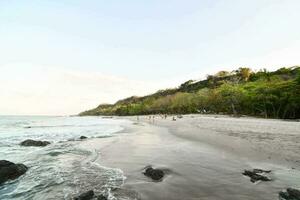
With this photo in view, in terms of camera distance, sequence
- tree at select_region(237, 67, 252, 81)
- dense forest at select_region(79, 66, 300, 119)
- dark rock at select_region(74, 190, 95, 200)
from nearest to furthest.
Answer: dark rock at select_region(74, 190, 95, 200)
dense forest at select_region(79, 66, 300, 119)
tree at select_region(237, 67, 252, 81)

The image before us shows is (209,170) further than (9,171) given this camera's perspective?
Yes

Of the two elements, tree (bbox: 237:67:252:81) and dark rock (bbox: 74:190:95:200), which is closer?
dark rock (bbox: 74:190:95:200)

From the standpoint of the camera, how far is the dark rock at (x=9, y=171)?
10.5 m

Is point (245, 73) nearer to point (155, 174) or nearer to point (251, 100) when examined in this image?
point (251, 100)

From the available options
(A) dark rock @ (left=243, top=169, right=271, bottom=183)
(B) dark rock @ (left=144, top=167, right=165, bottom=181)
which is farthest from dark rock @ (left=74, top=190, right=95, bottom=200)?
(A) dark rock @ (left=243, top=169, right=271, bottom=183)

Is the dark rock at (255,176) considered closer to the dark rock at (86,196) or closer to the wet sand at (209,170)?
the wet sand at (209,170)

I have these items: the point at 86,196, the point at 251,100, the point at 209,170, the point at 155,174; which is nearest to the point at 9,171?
the point at 86,196

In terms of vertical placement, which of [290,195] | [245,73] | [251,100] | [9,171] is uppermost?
[245,73]

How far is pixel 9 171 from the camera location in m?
10.9

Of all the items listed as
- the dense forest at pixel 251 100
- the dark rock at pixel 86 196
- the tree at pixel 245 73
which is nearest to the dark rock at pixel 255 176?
the dark rock at pixel 86 196

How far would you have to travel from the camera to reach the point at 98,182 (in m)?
9.84

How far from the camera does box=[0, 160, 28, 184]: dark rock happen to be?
1048cm

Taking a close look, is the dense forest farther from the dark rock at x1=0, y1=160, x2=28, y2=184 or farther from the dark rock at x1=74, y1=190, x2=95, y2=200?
the dark rock at x1=74, y1=190, x2=95, y2=200

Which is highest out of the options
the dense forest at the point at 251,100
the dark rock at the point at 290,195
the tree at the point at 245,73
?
the tree at the point at 245,73
